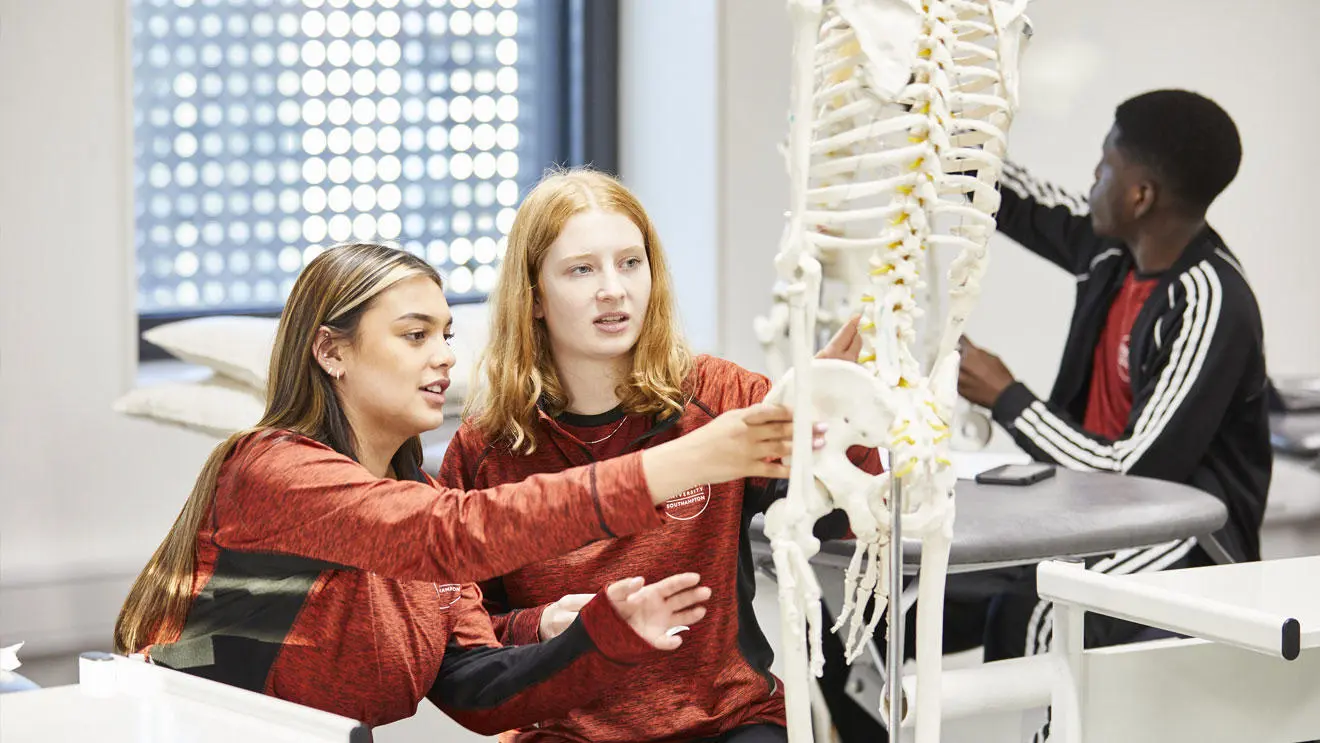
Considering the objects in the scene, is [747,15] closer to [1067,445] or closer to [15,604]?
[1067,445]

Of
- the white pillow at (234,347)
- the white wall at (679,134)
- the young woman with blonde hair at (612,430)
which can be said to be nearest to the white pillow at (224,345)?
the white pillow at (234,347)

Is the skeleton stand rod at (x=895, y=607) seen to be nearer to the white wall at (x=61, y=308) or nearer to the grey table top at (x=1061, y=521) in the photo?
the grey table top at (x=1061, y=521)

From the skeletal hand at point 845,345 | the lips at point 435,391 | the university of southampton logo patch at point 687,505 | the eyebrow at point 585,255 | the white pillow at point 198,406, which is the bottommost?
the white pillow at point 198,406

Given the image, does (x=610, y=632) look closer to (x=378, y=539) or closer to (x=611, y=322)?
(x=378, y=539)

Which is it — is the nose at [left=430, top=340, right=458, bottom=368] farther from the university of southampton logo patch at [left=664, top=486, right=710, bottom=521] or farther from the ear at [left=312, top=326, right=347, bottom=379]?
the university of southampton logo patch at [left=664, top=486, right=710, bottom=521]

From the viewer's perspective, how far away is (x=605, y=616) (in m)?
1.40

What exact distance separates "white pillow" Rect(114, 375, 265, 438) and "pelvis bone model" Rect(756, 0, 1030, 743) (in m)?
1.79

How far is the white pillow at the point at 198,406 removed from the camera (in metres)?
2.76

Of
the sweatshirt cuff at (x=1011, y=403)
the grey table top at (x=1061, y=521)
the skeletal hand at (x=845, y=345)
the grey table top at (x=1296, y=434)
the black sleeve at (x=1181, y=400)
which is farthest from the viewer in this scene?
the grey table top at (x=1296, y=434)

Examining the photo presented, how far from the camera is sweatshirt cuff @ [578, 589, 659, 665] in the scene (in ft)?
4.58

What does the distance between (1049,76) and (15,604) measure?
2.71m

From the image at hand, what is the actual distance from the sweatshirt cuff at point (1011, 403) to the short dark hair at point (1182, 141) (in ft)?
1.72

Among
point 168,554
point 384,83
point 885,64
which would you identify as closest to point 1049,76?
point 384,83

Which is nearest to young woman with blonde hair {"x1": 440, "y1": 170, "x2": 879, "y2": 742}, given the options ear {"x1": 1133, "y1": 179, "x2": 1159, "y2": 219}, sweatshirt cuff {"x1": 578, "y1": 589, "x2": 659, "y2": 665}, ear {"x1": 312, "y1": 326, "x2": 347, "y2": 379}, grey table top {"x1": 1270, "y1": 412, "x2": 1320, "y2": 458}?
sweatshirt cuff {"x1": 578, "y1": 589, "x2": 659, "y2": 665}
